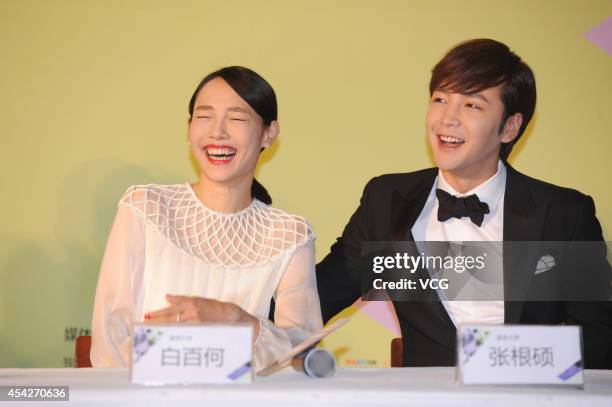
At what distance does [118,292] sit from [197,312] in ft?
1.55

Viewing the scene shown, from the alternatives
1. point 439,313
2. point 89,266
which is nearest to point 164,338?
point 439,313

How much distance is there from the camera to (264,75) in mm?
3166

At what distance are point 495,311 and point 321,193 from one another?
36.1 inches

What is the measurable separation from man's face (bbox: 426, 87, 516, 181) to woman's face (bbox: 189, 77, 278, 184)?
0.67 m

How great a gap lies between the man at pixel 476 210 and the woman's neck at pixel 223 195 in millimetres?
481

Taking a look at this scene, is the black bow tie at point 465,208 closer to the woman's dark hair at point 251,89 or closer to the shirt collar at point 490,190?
the shirt collar at point 490,190

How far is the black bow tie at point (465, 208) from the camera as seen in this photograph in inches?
103

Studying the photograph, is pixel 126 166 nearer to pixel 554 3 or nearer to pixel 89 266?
pixel 89 266

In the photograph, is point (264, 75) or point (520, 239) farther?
point (264, 75)

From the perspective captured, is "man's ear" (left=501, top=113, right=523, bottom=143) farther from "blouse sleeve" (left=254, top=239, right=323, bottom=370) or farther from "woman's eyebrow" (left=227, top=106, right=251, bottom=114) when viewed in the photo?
"woman's eyebrow" (left=227, top=106, right=251, bottom=114)

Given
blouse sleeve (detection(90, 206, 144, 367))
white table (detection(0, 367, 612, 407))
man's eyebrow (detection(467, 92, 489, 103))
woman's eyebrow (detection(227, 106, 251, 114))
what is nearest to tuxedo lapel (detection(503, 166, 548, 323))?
man's eyebrow (detection(467, 92, 489, 103))

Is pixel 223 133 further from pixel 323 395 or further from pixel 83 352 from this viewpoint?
pixel 323 395

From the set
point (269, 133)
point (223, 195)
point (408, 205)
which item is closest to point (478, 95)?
point (408, 205)

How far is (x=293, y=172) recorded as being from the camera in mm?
3172
